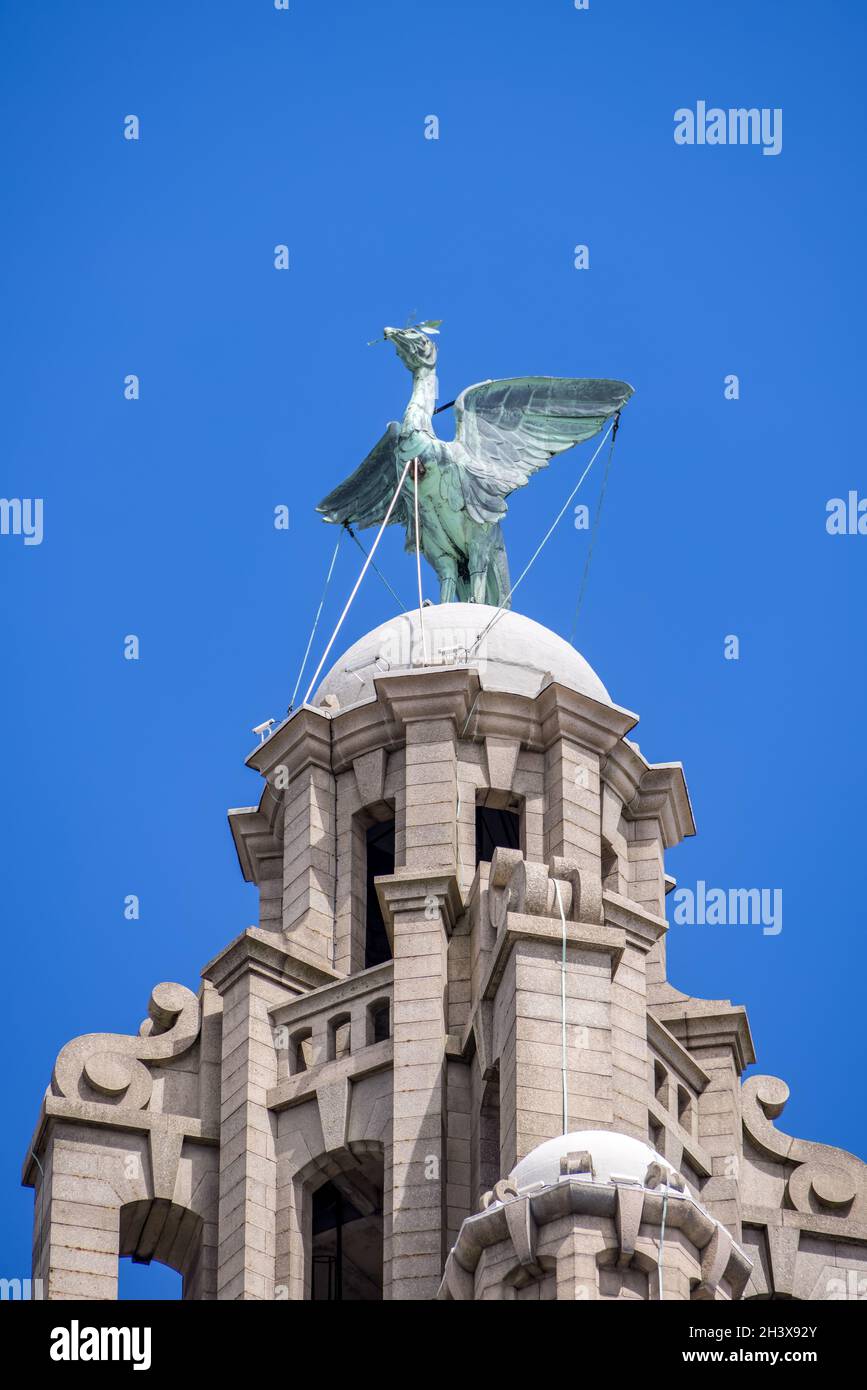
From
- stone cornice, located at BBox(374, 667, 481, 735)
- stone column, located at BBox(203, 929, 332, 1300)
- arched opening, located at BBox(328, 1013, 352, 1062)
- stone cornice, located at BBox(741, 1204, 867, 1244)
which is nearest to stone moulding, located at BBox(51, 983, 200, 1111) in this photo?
stone column, located at BBox(203, 929, 332, 1300)

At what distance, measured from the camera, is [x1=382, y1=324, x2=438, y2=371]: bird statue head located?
231 feet

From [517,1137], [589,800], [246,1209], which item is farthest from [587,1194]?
[589,800]

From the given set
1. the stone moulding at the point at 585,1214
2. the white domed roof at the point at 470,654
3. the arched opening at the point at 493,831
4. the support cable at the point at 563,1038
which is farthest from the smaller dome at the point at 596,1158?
the arched opening at the point at 493,831

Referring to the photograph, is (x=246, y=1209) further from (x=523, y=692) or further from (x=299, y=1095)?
(x=523, y=692)

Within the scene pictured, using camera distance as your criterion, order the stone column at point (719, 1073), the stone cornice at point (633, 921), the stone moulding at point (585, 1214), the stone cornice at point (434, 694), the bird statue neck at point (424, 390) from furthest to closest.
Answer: the bird statue neck at point (424, 390) → the stone cornice at point (434, 694) → the stone column at point (719, 1073) → the stone cornice at point (633, 921) → the stone moulding at point (585, 1214)

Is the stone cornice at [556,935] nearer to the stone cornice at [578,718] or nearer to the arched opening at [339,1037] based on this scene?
the arched opening at [339,1037]

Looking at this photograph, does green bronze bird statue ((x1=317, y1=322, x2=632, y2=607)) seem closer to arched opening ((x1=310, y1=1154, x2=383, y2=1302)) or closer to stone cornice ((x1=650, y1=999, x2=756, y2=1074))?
stone cornice ((x1=650, y1=999, x2=756, y2=1074))

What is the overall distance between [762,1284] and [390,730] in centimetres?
1116

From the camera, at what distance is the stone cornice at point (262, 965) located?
61.3 m

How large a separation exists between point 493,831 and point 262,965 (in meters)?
8.98

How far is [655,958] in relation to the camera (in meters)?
65.2

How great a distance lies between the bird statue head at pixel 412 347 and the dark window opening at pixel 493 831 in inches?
336

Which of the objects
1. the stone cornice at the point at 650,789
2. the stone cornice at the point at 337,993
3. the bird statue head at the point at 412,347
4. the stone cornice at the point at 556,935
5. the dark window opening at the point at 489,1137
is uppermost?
the bird statue head at the point at 412,347

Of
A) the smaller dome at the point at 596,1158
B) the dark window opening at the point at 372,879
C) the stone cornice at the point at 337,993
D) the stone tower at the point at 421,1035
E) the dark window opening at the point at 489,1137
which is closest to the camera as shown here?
the smaller dome at the point at 596,1158
